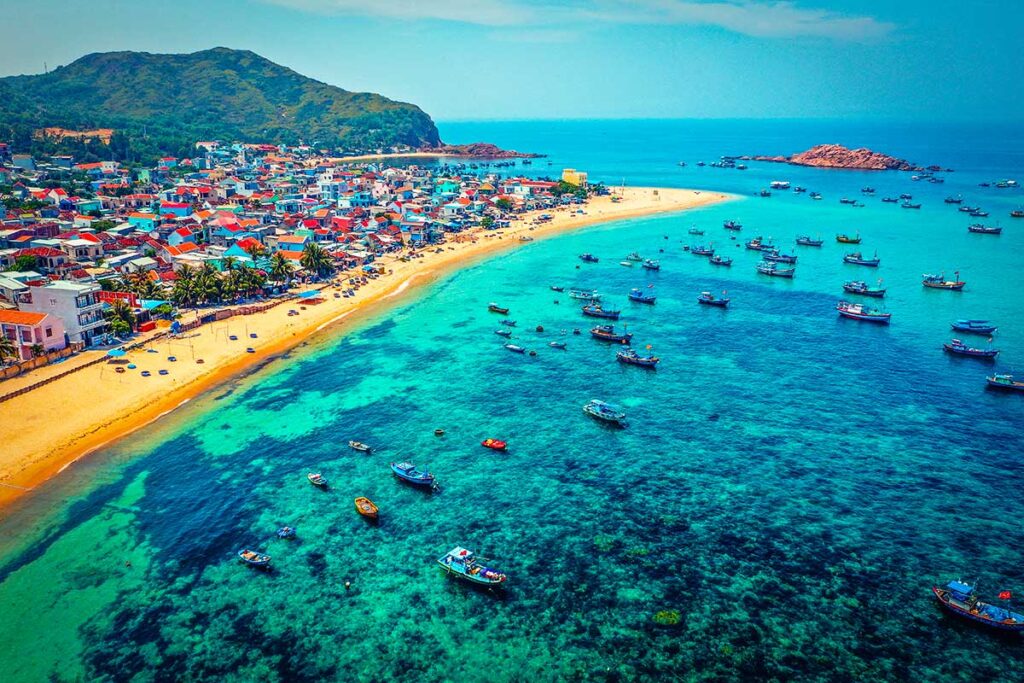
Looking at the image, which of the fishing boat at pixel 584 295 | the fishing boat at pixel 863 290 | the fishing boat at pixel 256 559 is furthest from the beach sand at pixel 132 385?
the fishing boat at pixel 863 290

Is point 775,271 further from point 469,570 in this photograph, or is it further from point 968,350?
point 469,570

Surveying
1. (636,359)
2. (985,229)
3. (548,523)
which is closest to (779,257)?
(985,229)

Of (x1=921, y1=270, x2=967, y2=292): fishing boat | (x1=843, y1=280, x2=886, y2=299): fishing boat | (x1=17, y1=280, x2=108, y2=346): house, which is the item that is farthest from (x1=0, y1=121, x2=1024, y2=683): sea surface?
(x1=921, y1=270, x2=967, y2=292): fishing boat

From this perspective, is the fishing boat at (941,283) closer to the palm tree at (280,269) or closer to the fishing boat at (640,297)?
the fishing boat at (640,297)

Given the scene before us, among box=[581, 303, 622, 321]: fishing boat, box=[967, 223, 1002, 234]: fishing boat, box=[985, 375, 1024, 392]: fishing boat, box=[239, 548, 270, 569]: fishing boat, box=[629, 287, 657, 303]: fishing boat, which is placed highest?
box=[967, 223, 1002, 234]: fishing boat

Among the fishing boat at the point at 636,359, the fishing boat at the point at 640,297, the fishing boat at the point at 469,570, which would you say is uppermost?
the fishing boat at the point at 640,297

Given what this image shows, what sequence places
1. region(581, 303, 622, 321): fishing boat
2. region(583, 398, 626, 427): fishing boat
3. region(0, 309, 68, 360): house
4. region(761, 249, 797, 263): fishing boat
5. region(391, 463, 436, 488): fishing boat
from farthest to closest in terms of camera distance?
1. region(761, 249, 797, 263): fishing boat
2. region(581, 303, 622, 321): fishing boat
3. region(0, 309, 68, 360): house
4. region(583, 398, 626, 427): fishing boat
5. region(391, 463, 436, 488): fishing boat

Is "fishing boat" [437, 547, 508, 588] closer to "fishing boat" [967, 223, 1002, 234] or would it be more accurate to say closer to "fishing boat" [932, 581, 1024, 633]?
"fishing boat" [932, 581, 1024, 633]
